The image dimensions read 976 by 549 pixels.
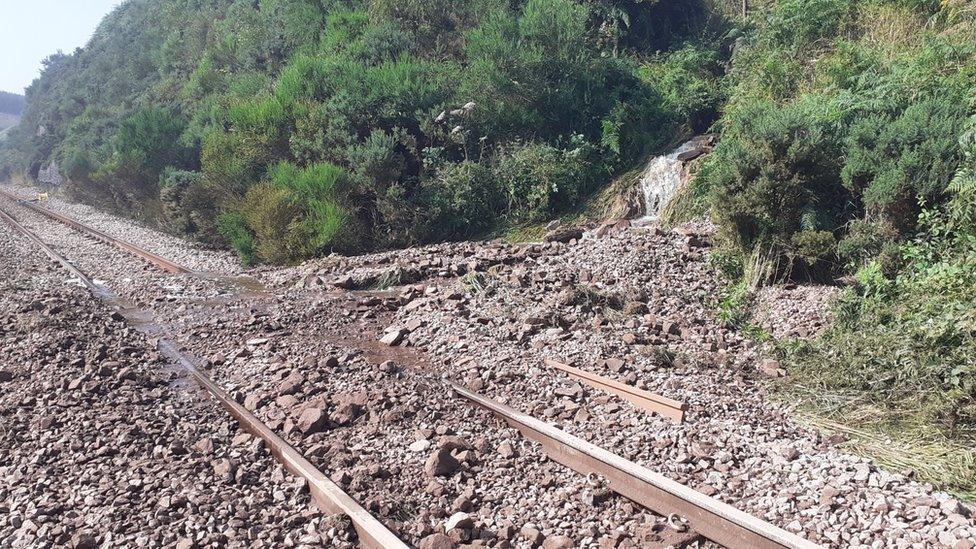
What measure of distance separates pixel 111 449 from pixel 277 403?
1585 mm

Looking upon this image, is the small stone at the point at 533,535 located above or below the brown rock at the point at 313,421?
below

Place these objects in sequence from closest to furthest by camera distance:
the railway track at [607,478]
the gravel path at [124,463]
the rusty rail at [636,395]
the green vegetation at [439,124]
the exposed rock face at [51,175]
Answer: the railway track at [607,478] < the gravel path at [124,463] < the rusty rail at [636,395] < the green vegetation at [439,124] < the exposed rock face at [51,175]

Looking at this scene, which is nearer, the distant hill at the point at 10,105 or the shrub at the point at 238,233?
the shrub at the point at 238,233

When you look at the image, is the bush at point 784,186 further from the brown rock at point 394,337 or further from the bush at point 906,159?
the brown rock at point 394,337

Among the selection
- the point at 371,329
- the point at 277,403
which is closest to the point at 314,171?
the point at 371,329

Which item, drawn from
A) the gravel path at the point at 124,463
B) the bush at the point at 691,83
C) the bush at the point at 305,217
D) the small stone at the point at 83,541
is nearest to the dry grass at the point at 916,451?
the gravel path at the point at 124,463

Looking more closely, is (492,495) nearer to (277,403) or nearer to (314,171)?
(277,403)

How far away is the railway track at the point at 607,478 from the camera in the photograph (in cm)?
439

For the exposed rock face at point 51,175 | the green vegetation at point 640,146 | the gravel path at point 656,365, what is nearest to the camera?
the gravel path at point 656,365

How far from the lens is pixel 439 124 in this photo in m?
17.8

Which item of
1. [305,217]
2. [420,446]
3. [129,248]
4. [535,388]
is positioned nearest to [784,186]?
[535,388]

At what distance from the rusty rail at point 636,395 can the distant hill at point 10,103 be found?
16100 cm

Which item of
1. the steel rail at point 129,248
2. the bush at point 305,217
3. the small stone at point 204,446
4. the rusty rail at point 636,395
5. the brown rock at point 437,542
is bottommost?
the brown rock at point 437,542

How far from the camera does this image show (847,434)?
223 inches
